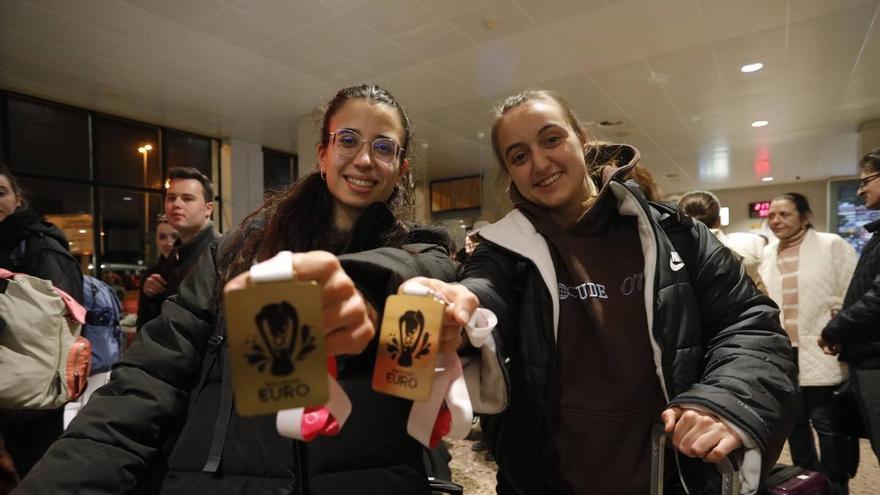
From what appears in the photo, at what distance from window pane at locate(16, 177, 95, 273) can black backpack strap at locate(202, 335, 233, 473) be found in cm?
607

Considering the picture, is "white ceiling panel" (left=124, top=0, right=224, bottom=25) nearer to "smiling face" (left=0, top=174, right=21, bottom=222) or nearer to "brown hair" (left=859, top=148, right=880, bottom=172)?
"smiling face" (left=0, top=174, right=21, bottom=222)

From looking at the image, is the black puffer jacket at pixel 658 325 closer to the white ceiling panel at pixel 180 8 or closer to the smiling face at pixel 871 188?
the smiling face at pixel 871 188

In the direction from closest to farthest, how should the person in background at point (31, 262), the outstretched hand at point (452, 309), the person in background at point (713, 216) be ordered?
the outstretched hand at point (452, 309) < the person in background at point (31, 262) < the person in background at point (713, 216)

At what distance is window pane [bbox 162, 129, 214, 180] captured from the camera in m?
6.61

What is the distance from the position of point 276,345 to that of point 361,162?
22.4 inches

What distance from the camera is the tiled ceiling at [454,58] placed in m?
3.47

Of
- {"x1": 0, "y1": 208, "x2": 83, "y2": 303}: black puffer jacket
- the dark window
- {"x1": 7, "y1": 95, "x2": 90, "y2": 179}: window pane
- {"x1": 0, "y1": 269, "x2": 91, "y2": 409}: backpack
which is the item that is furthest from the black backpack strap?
the dark window

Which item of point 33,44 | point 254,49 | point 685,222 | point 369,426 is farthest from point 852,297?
A: point 33,44

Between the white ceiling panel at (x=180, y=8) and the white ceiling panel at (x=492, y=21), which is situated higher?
the white ceiling panel at (x=180, y=8)

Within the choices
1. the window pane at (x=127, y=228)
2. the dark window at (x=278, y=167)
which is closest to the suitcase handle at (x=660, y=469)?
the window pane at (x=127, y=228)

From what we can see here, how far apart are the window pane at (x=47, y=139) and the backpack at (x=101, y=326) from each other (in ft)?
13.0

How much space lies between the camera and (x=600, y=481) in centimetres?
95

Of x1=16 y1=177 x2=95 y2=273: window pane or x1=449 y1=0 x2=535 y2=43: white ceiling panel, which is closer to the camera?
x1=449 y1=0 x2=535 y2=43: white ceiling panel

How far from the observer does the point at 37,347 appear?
5.41ft
